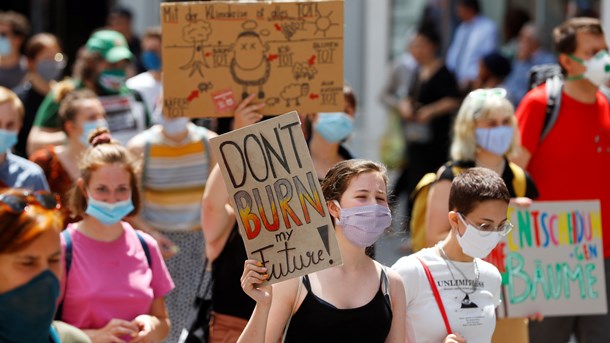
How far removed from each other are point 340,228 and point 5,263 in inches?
56.2

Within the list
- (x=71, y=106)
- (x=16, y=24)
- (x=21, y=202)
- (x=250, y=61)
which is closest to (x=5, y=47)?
(x=16, y=24)

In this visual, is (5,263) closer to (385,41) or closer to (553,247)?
(553,247)

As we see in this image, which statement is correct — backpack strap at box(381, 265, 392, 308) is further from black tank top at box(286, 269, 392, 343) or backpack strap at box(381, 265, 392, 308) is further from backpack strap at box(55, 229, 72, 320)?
backpack strap at box(55, 229, 72, 320)

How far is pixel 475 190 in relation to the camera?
16.4 ft

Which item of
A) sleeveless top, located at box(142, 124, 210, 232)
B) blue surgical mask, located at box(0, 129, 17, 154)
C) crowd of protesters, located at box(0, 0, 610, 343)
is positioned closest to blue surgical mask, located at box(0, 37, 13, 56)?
crowd of protesters, located at box(0, 0, 610, 343)

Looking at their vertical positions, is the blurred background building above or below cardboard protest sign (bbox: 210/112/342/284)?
below

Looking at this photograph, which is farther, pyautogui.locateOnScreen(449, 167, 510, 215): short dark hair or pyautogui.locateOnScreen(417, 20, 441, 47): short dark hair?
pyautogui.locateOnScreen(417, 20, 441, 47): short dark hair

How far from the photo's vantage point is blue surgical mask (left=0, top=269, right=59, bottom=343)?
3500mm

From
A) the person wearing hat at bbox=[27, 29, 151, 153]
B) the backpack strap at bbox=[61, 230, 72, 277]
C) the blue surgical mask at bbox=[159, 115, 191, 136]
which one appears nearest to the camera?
the backpack strap at bbox=[61, 230, 72, 277]

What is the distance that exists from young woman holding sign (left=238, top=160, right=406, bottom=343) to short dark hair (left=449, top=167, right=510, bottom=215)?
508 mm

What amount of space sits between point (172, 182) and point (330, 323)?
10.0 feet

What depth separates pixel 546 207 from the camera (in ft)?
20.4

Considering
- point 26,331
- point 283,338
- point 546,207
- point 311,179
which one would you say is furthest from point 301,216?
point 546,207

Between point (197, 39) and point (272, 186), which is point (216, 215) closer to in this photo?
point (197, 39)
